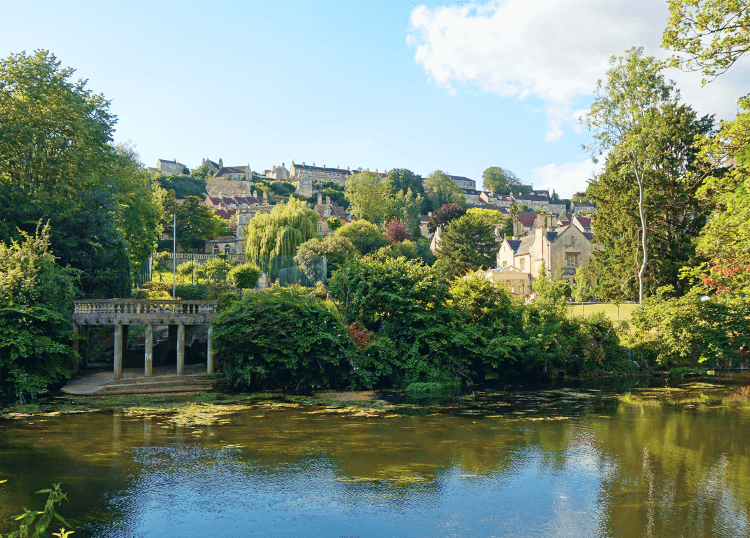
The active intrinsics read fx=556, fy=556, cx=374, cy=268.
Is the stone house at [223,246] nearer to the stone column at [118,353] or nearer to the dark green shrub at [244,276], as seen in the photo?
the dark green shrub at [244,276]

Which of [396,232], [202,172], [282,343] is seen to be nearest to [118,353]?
[282,343]

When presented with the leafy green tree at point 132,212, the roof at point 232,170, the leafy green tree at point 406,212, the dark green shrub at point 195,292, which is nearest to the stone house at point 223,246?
the leafy green tree at point 132,212

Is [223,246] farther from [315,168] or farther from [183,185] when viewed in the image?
[315,168]

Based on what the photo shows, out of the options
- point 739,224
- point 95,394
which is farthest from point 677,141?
point 95,394

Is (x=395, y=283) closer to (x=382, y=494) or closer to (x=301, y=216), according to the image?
(x=382, y=494)

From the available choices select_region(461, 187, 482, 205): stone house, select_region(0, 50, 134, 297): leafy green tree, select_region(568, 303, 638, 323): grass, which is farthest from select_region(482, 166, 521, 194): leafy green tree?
select_region(0, 50, 134, 297): leafy green tree

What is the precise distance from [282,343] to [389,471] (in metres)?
12.3

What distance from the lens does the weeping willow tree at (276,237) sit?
52531 millimetres

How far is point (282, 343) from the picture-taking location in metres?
24.8

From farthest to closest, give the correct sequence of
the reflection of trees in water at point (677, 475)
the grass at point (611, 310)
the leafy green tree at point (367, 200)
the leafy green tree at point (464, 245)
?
the leafy green tree at point (367, 200), the leafy green tree at point (464, 245), the grass at point (611, 310), the reflection of trees in water at point (677, 475)

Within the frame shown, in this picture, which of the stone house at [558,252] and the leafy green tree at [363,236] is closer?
the stone house at [558,252]

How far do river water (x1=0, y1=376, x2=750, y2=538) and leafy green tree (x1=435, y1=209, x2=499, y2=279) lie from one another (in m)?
45.0

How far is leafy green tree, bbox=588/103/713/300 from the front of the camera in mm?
36688

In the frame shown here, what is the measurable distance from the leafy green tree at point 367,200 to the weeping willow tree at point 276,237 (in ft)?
122
